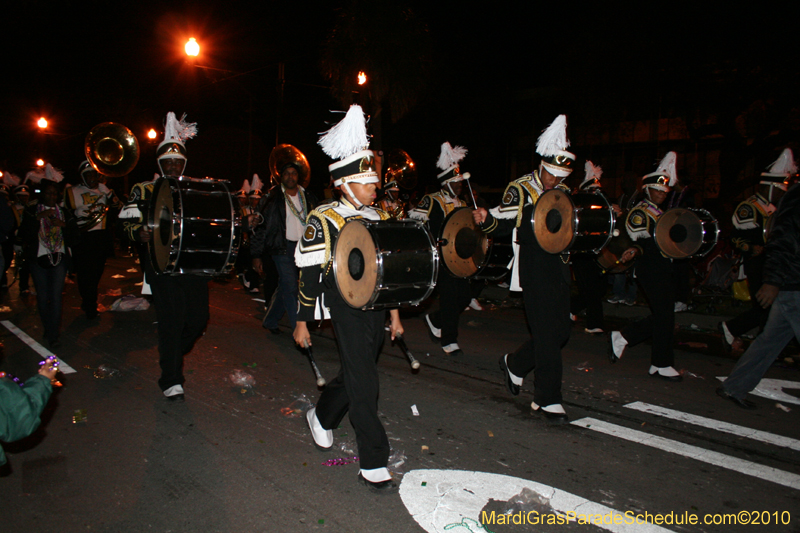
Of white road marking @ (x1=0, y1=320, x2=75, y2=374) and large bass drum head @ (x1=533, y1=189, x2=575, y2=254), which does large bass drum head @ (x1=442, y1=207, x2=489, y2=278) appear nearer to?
large bass drum head @ (x1=533, y1=189, x2=575, y2=254)

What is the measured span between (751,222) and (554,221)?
4.26 m

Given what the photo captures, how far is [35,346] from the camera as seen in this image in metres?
7.15

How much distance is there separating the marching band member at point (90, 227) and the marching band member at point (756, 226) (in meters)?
9.45

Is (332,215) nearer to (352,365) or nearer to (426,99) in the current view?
(352,365)

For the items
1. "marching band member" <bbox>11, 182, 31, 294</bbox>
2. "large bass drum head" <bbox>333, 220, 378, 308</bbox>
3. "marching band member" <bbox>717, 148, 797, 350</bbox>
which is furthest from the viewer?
"marching band member" <bbox>11, 182, 31, 294</bbox>

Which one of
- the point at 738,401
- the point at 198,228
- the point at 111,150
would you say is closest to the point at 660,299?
the point at 738,401

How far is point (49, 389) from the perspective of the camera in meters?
2.65

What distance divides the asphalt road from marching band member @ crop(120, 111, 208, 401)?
29cm

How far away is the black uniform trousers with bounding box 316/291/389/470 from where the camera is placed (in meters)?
3.50

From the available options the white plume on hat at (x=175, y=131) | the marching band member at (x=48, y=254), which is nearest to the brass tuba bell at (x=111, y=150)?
the marching band member at (x=48, y=254)

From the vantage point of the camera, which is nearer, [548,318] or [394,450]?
[394,450]

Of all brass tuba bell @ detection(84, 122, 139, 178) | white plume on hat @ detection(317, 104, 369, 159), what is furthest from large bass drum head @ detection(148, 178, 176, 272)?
brass tuba bell @ detection(84, 122, 139, 178)

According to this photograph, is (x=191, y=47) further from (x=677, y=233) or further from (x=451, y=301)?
(x=677, y=233)

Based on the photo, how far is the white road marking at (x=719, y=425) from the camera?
14.3ft
